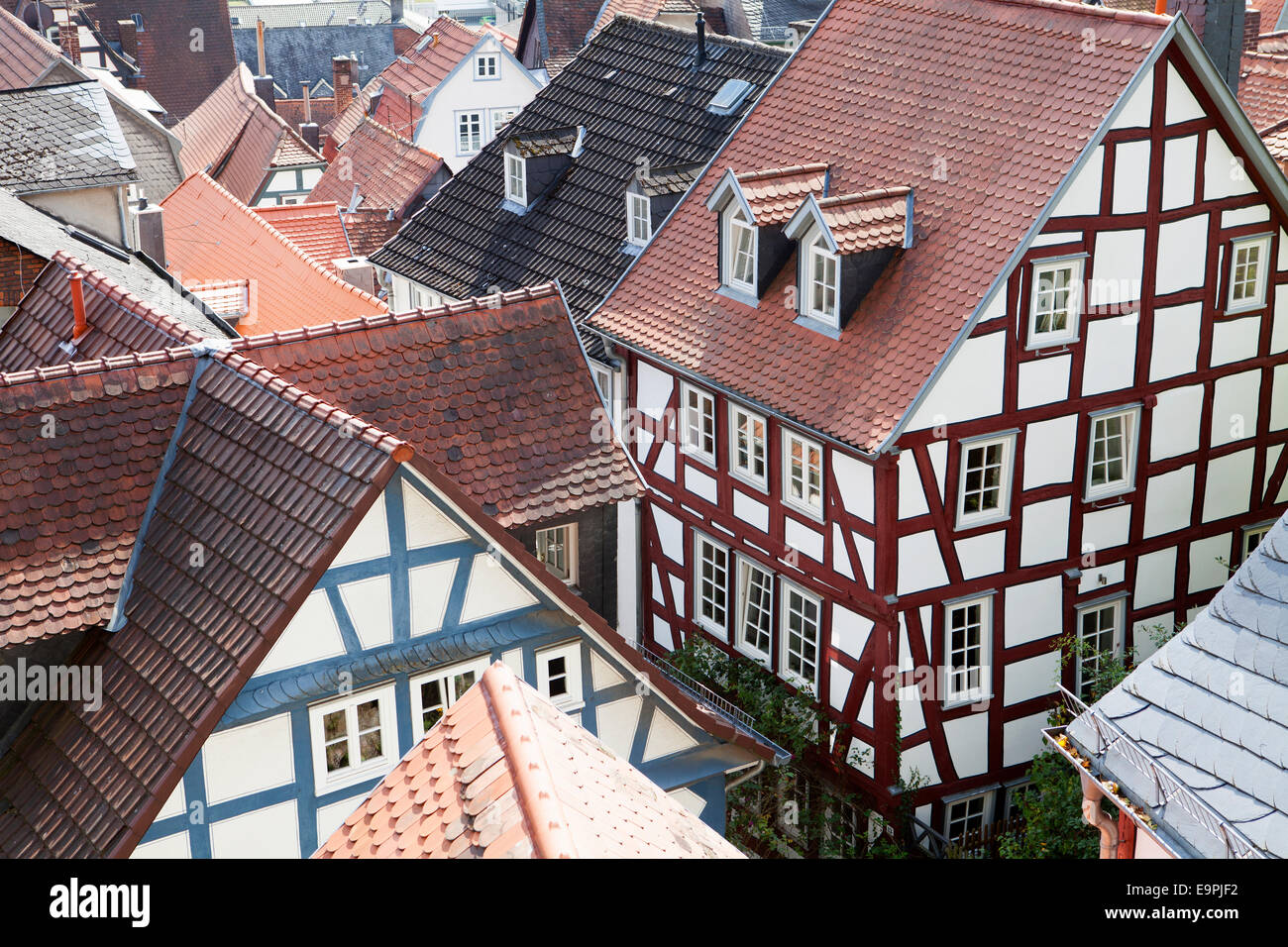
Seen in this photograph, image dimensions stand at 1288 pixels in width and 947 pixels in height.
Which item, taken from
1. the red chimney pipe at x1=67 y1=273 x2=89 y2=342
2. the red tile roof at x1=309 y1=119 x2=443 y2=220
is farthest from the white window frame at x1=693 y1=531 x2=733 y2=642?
the red tile roof at x1=309 y1=119 x2=443 y2=220

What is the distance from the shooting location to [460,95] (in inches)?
1784

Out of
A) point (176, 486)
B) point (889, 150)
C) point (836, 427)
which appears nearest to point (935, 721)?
point (836, 427)

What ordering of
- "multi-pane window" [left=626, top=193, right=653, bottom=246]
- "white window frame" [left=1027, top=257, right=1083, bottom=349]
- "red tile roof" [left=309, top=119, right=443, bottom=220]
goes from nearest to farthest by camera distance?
"white window frame" [left=1027, top=257, right=1083, bottom=349] → "multi-pane window" [left=626, top=193, right=653, bottom=246] → "red tile roof" [left=309, top=119, right=443, bottom=220]

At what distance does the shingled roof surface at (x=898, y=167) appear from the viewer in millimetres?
17984

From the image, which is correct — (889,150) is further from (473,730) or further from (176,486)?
(473,730)

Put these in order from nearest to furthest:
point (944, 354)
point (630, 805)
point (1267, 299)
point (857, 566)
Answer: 1. point (630, 805)
2. point (944, 354)
3. point (857, 566)
4. point (1267, 299)

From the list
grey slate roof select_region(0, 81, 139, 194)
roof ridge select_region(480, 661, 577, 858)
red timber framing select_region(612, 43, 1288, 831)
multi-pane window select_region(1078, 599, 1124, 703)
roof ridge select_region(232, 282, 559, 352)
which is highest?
grey slate roof select_region(0, 81, 139, 194)

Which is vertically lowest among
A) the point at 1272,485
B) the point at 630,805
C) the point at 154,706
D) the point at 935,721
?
the point at 935,721

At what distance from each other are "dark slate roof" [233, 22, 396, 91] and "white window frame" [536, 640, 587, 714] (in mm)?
63832

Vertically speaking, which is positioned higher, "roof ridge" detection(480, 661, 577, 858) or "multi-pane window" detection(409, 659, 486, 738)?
"roof ridge" detection(480, 661, 577, 858)

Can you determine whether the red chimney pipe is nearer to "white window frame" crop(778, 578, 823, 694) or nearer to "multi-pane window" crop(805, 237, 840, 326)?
"multi-pane window" crop(805, 237, 840, 326)

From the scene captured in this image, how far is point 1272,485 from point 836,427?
Answer: 711 cm

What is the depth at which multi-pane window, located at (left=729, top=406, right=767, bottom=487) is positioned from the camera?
66.4 feet

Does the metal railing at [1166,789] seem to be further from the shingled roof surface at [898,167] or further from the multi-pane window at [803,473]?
the multi-pane window at [803,473]
